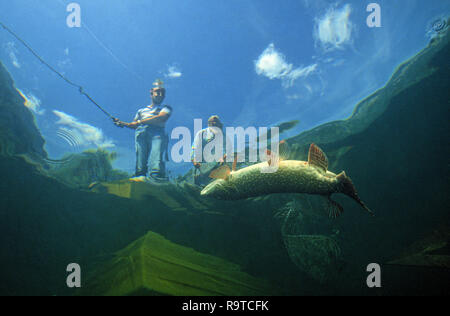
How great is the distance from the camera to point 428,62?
605 centimetres

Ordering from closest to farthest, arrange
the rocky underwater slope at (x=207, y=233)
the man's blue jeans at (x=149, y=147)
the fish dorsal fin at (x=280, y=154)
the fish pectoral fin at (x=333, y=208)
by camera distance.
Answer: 1. the fish pectoral fin at (x=333, y=208)
2. the fish dorsal fin at (x=280, y=154)
3. the rocky underwater slope at (x=207, y=233)
4. the man's blue jeans at (x=149, y=147)

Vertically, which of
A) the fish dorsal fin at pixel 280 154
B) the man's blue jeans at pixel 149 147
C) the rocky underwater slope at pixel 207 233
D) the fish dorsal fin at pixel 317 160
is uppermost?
the man's blue jeans at pixel 149 147

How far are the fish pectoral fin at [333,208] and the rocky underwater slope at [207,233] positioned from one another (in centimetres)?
151

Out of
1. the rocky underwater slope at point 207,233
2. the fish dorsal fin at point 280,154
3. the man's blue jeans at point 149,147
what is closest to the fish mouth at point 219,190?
the fish dorsal fin at point 280,154

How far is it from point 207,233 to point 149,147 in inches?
167

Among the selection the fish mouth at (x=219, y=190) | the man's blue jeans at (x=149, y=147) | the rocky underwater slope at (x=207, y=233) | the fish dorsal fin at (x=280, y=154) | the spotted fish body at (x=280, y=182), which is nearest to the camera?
the spotted fish body at (x=280, y=182)

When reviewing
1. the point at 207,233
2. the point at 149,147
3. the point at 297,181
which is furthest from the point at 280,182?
the point at 149,147

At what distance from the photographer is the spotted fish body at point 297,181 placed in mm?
1682

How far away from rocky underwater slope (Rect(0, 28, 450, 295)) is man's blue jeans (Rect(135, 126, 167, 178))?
123 centimetres

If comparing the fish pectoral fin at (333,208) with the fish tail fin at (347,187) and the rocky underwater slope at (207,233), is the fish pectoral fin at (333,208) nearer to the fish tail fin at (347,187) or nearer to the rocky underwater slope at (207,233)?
the fish tail fin at (347,187)

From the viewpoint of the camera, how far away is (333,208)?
6.31 feet

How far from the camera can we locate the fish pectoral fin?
6.18 feet
